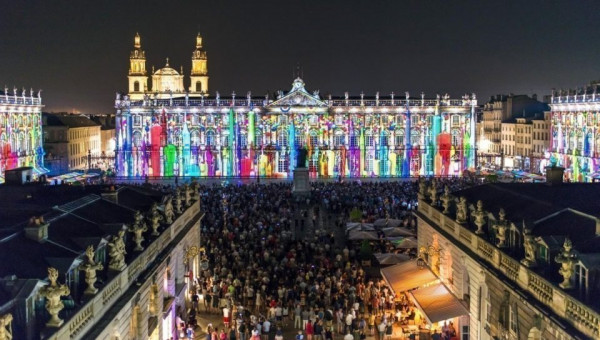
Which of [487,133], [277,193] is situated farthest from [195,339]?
[487,133]

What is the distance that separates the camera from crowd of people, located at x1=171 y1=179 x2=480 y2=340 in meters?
27.6

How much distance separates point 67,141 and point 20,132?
2354 centimetres

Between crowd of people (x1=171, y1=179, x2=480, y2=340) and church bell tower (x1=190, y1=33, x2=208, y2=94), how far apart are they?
86593 millimetres

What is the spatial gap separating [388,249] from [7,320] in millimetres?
29991

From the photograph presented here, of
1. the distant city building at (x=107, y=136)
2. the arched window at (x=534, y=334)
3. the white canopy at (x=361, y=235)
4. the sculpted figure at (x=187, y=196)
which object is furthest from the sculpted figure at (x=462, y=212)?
the distant city building at (x=107, y=136)

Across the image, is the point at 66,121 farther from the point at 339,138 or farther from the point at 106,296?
the point at 106,296

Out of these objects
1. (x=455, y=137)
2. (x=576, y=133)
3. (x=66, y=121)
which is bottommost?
(x=455, y=137)

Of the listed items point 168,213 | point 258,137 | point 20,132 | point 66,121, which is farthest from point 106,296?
point 66,121

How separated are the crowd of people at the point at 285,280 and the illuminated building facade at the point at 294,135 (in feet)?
162

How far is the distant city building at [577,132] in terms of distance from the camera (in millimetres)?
88312

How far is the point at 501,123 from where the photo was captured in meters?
129

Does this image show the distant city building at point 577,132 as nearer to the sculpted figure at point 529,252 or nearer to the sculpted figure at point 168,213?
the sculpted figure at point 168,213

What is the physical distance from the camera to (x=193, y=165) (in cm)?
10425

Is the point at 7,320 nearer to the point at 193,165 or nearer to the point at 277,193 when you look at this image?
the point at 277,193
